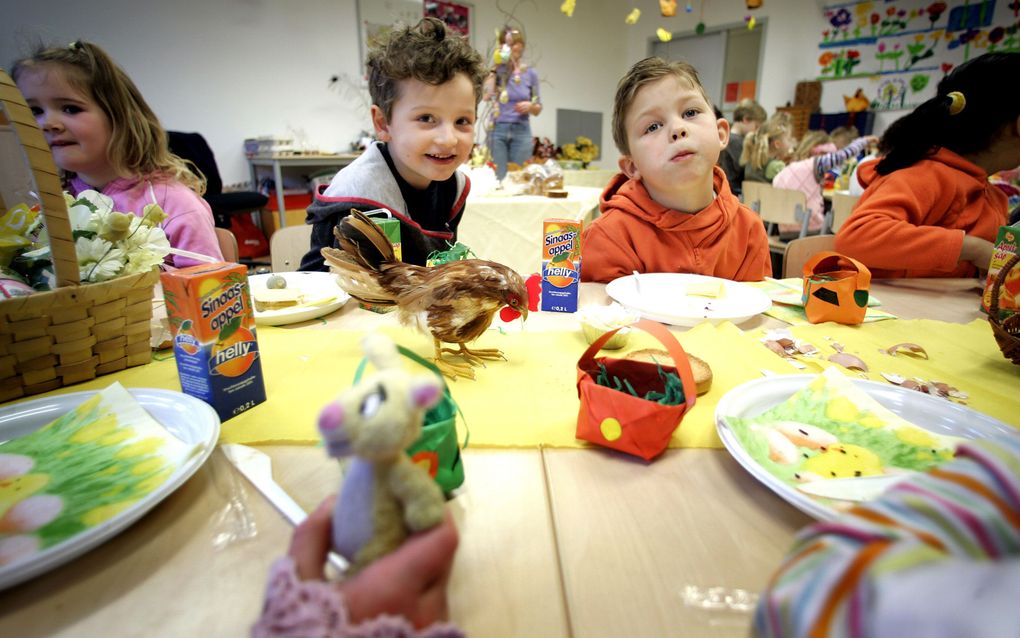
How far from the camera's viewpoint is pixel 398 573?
12.1 inches

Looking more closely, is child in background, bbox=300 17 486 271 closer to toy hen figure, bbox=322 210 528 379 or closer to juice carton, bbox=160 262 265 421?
toy hen figure, bbox=322 210 528 379

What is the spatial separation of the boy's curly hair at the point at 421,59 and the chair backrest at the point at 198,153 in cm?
311

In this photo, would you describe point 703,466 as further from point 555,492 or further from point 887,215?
point 887,215

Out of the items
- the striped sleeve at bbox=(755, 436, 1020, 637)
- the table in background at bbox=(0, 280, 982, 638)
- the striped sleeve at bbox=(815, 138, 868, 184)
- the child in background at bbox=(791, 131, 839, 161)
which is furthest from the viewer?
the child in background at bbox=(791, 131, 839, 161)

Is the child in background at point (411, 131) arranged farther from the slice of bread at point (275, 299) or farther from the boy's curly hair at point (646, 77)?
the boy's curly hair at point (646, 77)

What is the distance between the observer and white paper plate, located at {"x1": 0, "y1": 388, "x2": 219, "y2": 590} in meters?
0.38

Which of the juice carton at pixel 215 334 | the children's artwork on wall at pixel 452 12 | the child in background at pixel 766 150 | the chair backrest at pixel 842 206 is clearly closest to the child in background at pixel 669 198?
the juice carton at pixel 215 334

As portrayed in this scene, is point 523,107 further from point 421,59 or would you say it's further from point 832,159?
point 421,59

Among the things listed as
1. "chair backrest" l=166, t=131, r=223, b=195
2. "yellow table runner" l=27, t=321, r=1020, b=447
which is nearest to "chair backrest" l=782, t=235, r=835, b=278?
"yellow table runner" l=27, t=321, r=1020, b=447

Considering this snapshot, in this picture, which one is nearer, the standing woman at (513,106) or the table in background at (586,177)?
the standing woman at (513,106)

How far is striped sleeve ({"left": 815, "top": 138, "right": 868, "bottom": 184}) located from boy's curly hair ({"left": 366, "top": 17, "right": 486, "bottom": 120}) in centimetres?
323

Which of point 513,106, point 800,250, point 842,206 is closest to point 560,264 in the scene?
point 800,250

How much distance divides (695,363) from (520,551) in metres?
0.43

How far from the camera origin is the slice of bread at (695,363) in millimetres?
708
